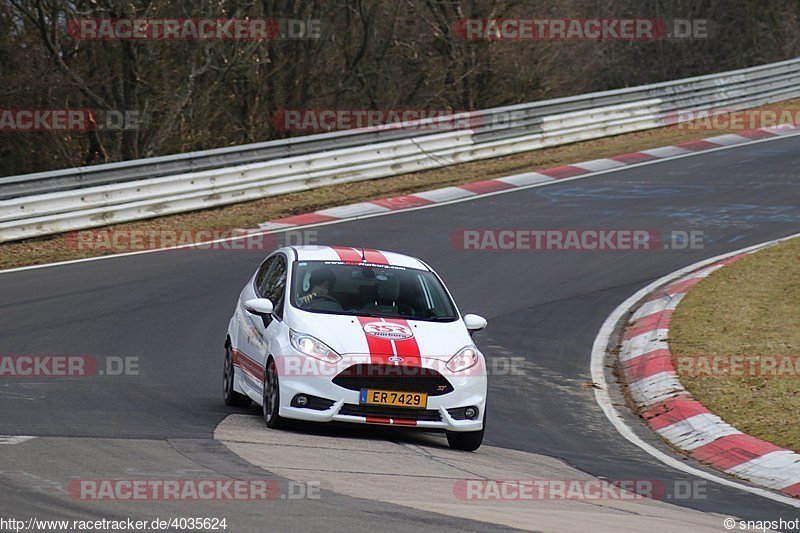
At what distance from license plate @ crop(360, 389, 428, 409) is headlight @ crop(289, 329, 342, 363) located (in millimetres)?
356

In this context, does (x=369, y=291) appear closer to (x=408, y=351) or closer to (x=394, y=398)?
(x=408, y=351)

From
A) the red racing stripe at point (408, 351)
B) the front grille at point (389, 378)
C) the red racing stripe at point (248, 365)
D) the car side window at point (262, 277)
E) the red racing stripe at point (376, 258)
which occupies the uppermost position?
the red racing stripe at point (376, 258)

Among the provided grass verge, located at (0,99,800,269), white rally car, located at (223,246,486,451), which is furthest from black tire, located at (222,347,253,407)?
grass verge, located at (0,99,800,269)

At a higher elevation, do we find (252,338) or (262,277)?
(262,277)

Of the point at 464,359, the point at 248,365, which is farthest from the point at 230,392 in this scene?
the point at 464,359

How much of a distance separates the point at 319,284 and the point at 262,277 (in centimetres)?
114

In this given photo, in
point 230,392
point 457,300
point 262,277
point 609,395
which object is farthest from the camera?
point 457,300

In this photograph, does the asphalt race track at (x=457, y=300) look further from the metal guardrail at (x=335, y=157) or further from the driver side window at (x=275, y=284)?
the metal guardrail at (x=335, y=157)

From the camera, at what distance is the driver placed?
9.82 metres

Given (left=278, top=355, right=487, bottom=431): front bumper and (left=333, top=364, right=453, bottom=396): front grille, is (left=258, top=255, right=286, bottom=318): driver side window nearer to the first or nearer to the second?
(left=278, top=355, right=487, bottom=431): front bumper

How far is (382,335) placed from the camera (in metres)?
9.22

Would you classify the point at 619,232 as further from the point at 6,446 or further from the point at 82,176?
the point at 6,446

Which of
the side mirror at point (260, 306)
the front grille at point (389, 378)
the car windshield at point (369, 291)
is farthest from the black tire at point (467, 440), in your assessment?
the side mirror at point (260, 306)

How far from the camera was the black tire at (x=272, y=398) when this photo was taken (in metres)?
9.02
